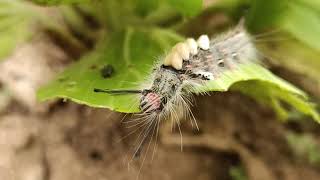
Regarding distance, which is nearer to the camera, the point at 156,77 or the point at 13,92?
the point at 156,77

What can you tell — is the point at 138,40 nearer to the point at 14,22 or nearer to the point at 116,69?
the point at 116,69

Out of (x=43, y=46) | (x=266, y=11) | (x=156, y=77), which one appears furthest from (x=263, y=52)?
(x=43, y=46)

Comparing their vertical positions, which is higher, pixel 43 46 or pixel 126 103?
pixel 43 46

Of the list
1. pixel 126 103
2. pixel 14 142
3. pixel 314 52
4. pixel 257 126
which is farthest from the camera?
pixel 257 126

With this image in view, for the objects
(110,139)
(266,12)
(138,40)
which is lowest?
(110,139)

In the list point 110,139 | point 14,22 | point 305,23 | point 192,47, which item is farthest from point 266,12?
point 14,22

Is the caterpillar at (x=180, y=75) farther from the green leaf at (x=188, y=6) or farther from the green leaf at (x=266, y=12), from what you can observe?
→ the green leaf at (x=266, y=12)

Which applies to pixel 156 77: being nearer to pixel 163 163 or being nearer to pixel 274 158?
pixel 163 163
